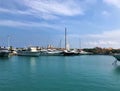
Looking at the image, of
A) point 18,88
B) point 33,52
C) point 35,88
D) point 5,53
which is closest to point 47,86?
point 35,88

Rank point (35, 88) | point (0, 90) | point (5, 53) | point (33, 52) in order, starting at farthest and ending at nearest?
point (33, 52) < point (5, 53) < point (35, 88) < point (0, 90)

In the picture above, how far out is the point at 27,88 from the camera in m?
32.7

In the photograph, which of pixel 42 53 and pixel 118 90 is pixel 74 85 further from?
pixel 42 53

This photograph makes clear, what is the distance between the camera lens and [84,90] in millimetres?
31266

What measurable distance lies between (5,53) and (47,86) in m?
91.3

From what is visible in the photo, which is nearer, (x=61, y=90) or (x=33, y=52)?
(x=61, y=90)

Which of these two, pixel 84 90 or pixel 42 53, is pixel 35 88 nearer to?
pixel 84 90

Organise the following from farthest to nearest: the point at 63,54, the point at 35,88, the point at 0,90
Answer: the point at 63,54 < the point at 35,88 < the point at 0,90

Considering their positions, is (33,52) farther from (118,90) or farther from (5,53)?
(118,90)

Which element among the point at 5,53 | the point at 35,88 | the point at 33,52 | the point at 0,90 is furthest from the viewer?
the point at 33,52

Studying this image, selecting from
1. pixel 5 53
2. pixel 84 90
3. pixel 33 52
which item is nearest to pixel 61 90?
pixel 84 90

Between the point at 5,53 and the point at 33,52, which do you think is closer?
the point at 5,53

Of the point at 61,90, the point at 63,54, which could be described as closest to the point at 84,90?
the point at 61,90

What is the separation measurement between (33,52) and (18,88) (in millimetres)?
112830
